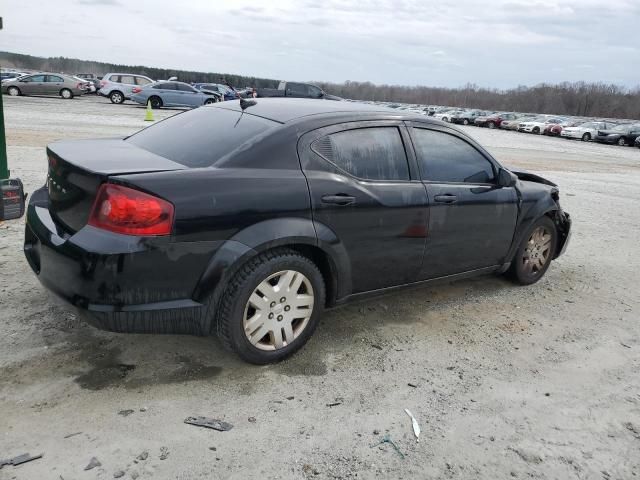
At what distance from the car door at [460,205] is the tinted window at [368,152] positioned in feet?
0.63

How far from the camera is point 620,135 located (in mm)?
35719

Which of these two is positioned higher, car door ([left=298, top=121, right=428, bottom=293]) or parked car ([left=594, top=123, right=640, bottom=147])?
parked car ([left=594, top=123, right=640, bottom=147])

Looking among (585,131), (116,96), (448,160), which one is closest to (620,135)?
(585,131)

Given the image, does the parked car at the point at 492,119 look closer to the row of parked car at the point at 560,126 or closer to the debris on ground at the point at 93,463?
the row of parked car at the point at 560,126

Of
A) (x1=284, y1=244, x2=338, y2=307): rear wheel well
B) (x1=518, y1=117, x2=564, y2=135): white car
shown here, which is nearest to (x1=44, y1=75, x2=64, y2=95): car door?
(x1=518, y1=117, x2=564, y2=135): white car

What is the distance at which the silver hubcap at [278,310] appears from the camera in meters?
3.30

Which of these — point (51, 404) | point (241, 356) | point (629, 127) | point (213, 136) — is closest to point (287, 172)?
point (213, 136)

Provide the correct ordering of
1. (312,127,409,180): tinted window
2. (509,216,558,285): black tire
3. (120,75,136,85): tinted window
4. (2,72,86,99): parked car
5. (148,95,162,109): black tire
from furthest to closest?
(120,75,136,85): tinted window → (2,72,86,99): parked car → (148,95,162,109): black tire → (509,216,558,285): black tire → (312,127,409,180): tinted window

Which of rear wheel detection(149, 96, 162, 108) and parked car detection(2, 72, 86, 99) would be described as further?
parked car detection(2, 72, 86, 99)

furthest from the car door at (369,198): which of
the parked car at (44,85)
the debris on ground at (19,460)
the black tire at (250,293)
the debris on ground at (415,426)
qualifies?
the parked car at (44,85)

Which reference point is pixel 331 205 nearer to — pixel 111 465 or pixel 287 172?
pixel 287 172

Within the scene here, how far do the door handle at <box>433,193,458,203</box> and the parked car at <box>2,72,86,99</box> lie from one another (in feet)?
107

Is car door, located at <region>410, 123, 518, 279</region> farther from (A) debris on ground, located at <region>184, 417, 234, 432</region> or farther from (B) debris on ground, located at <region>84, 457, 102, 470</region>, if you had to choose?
(B) debris on ground, located at <region>84, 457, 102, 470</region>

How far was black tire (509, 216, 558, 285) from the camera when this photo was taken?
5.06 meters
